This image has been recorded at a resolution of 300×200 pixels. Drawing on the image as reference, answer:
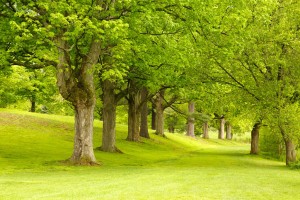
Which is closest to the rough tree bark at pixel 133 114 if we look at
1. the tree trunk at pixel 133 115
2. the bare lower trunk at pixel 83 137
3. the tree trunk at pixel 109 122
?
the tree trunk at pixel 133 115

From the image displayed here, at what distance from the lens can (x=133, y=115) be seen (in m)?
47.6

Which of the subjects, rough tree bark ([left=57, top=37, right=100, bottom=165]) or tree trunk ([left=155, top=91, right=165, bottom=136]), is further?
tree trunk ([left=155, top=91, right=165, bottom=136])

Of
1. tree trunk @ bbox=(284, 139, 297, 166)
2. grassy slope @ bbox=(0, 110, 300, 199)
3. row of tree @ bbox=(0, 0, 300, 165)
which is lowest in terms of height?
grassy slope @ bbox=(0, 110, 300, 199)

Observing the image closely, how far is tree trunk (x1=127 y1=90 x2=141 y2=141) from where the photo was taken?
155 feet

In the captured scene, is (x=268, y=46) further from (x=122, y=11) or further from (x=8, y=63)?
(x=8, y=63)

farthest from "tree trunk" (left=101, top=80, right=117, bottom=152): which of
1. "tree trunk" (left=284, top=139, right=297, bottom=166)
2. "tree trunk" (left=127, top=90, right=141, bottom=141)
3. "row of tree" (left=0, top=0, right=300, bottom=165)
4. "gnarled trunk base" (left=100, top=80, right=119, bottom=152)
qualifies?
"tree trunk" (left=284, top=139, right=297, bottom=166)

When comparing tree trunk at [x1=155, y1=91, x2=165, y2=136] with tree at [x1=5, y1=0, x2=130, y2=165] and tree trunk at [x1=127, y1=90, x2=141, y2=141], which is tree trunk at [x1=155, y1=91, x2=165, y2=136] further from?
tree at [x1=5, y1=0, x2=130, y2=165]

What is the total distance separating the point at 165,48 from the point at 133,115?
2063 centimetres

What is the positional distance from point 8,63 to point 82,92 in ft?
15.2

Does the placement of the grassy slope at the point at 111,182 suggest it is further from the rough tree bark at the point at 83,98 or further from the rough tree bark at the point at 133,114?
the rough tree bark at the point at 133,114

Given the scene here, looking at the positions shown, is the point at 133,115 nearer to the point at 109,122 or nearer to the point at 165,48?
the point at 109,122

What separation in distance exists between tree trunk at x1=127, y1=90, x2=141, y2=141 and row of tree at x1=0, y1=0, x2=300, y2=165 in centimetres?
1286

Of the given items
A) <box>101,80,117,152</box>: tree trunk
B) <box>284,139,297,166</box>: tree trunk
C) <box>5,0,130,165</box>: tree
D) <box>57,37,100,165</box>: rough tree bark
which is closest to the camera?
<box>5,0,130,165</box>: tree

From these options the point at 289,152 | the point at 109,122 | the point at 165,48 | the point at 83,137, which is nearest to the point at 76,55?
the point at 83,137
